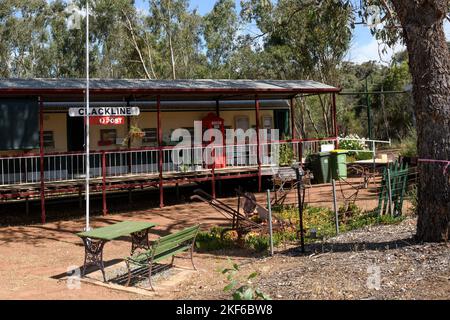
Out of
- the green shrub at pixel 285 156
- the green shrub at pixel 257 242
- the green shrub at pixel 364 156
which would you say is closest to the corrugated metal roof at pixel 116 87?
the green shrub at pixel 285 156

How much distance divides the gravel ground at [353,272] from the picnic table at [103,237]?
3.99 feet

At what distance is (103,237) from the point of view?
7.24 metres

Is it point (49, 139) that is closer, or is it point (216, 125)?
point (49, 139)

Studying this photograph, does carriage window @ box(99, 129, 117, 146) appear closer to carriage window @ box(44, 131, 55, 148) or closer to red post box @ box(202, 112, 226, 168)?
carriage window @ box(44, 131, 55, 148)

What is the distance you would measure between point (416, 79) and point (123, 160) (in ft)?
33.6

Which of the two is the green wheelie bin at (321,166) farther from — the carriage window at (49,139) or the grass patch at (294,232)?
the carriage window at (49,139)

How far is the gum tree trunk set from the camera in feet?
24.1

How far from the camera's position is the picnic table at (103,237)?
24.4 ft

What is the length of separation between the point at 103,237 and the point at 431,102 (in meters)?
4.93

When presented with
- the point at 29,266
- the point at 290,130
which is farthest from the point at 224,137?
the point at 29,266

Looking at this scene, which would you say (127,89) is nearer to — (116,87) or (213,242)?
(116,87)

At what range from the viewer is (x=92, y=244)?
25.5 feet

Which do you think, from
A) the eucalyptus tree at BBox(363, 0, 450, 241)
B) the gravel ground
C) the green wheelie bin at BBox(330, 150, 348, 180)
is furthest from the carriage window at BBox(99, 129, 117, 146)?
the eucalyptus tree at BBox(363, 0, 450, 241)

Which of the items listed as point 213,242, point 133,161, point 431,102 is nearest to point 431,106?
point 431,102
